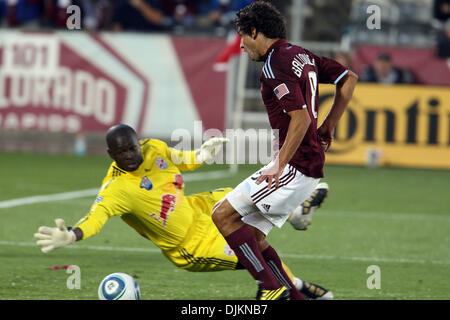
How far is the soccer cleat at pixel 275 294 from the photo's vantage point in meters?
→ 6.17

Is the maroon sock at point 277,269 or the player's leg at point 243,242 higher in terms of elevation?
the player's leg at point 243,242

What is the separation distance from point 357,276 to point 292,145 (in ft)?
7.92

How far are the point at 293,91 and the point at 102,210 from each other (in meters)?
1.68

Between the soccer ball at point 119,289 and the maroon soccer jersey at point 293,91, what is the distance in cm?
142

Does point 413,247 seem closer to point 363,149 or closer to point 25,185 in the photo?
point 25,185

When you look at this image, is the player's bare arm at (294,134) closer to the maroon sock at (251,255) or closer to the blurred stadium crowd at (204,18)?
the maroon sock at (251,255)

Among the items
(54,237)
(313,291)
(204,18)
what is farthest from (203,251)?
(204,18)

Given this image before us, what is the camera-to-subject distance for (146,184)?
22.9 feet

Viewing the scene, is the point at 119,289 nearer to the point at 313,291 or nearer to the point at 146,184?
the point at 146,184

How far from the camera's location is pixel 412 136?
17.7 meters

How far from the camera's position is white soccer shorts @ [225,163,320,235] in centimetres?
616

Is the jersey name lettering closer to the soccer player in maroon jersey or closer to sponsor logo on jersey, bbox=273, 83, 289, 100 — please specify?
the soccer player in maroon jersey

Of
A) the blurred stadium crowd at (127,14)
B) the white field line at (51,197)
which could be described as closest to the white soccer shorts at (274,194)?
→ the white field line at (51,197)
